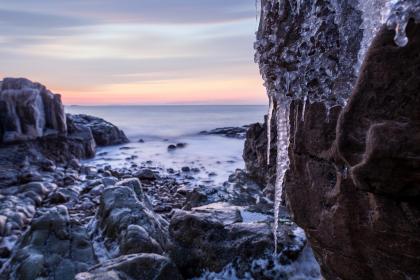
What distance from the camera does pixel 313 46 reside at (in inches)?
139

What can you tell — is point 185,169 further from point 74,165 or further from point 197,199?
point 197,199

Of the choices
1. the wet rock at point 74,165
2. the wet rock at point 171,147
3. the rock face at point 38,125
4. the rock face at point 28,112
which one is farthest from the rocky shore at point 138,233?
the wet rock at point 171,147

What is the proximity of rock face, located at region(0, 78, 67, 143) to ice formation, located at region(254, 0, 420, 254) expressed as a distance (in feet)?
57.7

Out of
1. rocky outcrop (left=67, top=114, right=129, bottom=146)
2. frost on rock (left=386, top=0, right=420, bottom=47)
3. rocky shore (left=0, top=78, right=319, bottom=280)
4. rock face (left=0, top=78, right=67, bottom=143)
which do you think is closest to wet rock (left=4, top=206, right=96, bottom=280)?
rocky shore (left=0, top=78, right=319, bottom=280)

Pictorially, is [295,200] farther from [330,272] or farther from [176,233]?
Answer: [176,233]

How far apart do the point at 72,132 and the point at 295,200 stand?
21.4 meters

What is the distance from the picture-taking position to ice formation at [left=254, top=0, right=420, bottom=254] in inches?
116

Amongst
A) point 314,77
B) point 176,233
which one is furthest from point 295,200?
point 176,233

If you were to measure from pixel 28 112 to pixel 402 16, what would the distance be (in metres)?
20.4

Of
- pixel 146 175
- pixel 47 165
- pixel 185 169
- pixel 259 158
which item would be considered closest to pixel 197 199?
pixel 259 158

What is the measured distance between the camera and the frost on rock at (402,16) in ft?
7.41

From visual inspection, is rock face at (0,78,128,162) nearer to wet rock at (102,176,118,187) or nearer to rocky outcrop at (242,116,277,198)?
wet rock at (102,176,118,187)

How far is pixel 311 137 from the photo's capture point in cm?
364

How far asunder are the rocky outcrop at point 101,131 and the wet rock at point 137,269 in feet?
75.7
